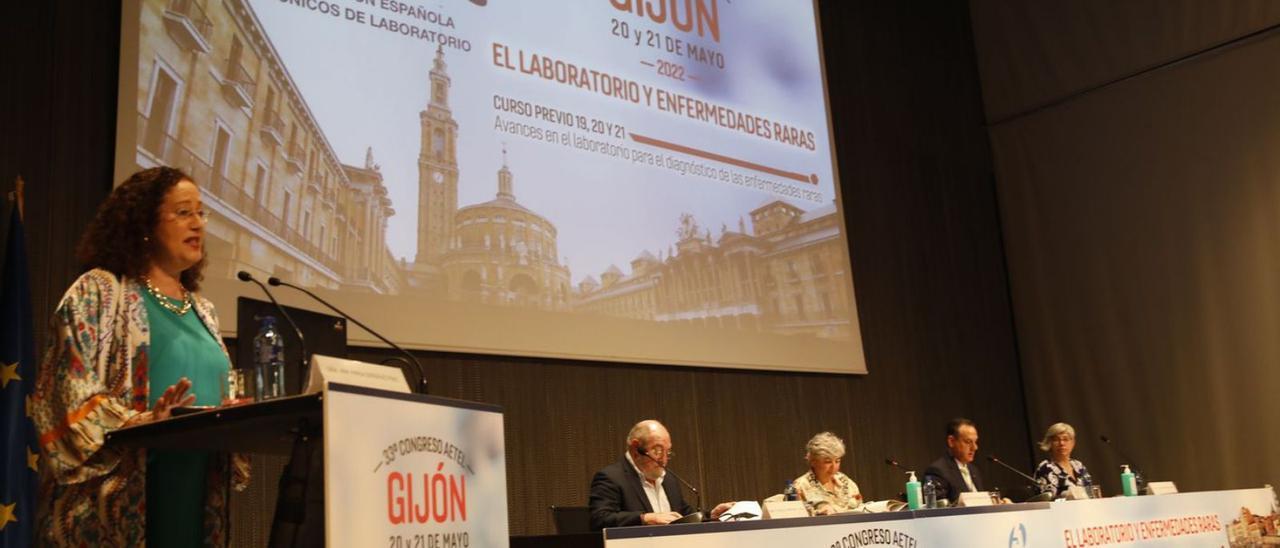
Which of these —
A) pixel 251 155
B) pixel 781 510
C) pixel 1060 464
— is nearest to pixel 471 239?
pixel 251 155

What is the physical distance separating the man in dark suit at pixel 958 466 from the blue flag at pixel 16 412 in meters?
3.89

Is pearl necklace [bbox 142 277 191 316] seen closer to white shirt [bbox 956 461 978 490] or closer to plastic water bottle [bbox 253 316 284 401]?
plastic water bottle [bbox 253 316 284 401]

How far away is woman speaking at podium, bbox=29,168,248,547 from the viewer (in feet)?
5.54

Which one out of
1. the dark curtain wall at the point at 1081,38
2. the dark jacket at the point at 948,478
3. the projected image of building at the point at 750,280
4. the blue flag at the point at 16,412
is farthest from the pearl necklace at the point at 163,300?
the dark curtain wall at the point at 1081,38

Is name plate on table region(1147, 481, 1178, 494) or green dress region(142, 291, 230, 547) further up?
green dress region(142, 291, 230, 547)

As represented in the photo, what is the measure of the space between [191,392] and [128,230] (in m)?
0.32

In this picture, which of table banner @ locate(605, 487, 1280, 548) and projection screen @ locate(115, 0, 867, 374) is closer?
table banner @ locate(605, 487, 1280, 548)

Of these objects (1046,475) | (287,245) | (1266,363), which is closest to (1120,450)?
(1266,363)

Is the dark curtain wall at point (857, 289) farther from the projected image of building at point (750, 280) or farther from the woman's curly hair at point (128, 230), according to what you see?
the woman's curly hair at point (128, 230)

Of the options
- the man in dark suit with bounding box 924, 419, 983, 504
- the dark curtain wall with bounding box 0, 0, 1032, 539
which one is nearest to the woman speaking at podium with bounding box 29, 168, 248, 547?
the dark curtain wall with bounding box 0, 0, 1032, 539

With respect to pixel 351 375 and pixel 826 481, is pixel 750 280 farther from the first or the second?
pixel 351 375

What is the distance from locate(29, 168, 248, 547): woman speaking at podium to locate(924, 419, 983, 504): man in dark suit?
13.2 ft

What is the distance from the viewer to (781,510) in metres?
3.00

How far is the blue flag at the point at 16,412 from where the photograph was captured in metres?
2.50
